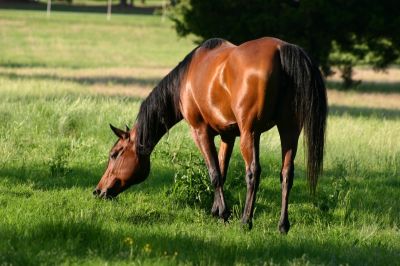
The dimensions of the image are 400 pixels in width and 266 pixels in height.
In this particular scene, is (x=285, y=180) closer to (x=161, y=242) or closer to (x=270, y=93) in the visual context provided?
(x=270, y=93)

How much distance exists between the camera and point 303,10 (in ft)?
81.6

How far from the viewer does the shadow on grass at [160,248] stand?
19.8ft

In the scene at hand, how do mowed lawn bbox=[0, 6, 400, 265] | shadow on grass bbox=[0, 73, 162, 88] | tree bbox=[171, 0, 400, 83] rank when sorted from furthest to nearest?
shadow on grass bbox=[0, 73, 162, 88], tree bbox=[171, 0, 400, 83], mowed lawn bbox=[0, 6, 400, 265]

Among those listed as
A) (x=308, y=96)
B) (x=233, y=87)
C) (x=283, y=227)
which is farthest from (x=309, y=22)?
(x=283, y=227)

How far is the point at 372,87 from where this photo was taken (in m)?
30.1

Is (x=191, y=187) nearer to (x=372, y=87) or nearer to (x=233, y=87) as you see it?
(x=233, y=87)

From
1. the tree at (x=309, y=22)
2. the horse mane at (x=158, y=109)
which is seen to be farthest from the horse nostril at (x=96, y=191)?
the tree at (x=309, y=22)

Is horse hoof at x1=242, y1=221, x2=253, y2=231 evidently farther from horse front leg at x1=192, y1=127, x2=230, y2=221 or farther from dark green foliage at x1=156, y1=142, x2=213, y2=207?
dark green foliage at x1=156, y1=142, x2=213, y2=207

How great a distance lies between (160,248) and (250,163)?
1694mm

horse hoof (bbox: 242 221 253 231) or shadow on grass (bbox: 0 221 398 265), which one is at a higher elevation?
shadow on grass (bbox: 0 221 398 265)

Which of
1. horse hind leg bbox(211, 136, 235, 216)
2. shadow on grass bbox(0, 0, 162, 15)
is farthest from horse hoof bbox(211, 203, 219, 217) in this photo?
shadow on grass bbox(0, 0, 162, 15)

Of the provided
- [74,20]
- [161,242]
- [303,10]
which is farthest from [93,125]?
[74,20]

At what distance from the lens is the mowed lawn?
21.1 ft

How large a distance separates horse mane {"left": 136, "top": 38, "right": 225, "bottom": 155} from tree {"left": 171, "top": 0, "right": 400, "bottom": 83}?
16.3m
